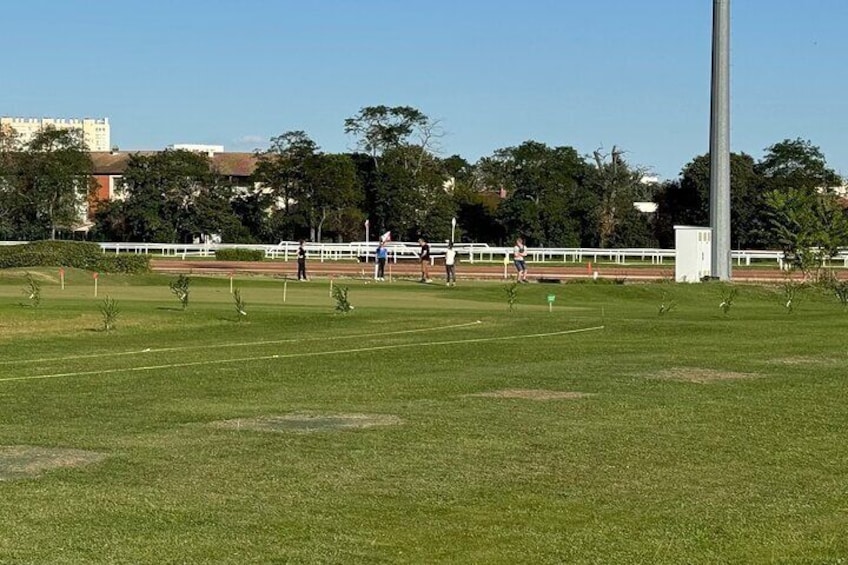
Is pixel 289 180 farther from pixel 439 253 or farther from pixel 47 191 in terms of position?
pixel 439 253

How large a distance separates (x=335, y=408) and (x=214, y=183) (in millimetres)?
89773

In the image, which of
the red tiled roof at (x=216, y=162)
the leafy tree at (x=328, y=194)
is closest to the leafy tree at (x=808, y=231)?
the leafy tree at (x=328, y=194)

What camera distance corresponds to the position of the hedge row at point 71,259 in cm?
5388

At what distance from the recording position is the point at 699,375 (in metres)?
18.1

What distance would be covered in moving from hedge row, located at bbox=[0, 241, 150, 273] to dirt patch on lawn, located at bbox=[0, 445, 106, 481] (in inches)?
Answer: 1651

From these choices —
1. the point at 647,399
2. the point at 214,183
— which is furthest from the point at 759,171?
the point at 647,399

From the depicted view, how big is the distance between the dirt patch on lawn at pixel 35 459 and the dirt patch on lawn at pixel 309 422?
196 cm

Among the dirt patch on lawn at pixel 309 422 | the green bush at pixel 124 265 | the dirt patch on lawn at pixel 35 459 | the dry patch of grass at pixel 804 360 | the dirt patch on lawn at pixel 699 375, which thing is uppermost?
the green bush at pixel 124 265

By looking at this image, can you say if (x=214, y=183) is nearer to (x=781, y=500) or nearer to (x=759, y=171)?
(x=759, y=171)

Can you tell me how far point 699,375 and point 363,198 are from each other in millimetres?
87916

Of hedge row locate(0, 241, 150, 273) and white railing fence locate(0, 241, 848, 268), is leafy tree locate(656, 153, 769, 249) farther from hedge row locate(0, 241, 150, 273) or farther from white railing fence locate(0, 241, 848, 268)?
hedge row locate(0, 241, 150, 273)

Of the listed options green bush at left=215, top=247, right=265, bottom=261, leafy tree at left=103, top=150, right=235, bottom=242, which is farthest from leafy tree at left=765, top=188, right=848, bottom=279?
leafy tree at left=103, top=150, right=235, bottom=242

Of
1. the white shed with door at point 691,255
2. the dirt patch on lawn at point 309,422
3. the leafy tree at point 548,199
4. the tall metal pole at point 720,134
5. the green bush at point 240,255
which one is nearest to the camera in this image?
the dirt patch on lawn at point 309,422

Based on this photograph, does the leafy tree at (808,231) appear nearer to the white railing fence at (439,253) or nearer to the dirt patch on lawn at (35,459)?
the white railing fence at (439,253)
